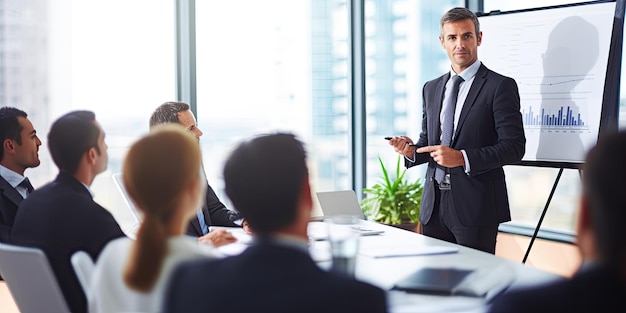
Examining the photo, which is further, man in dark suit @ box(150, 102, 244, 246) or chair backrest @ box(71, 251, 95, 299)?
man in dark suit @ box(150, 102, 244, 246)

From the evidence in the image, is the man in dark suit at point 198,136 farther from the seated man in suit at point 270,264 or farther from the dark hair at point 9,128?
the seated man in suit at point 270,264

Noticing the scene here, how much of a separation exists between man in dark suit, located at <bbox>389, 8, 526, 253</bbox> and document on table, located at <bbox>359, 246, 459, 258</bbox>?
769 mm

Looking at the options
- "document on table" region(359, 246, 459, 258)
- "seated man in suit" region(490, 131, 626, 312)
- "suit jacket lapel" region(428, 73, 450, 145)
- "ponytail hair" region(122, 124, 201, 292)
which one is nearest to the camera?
"seated man in suit" region(490, 131, 626, 312)

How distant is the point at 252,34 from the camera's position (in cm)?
568

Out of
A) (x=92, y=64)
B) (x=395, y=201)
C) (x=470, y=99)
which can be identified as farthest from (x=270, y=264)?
(x=395, y=201)

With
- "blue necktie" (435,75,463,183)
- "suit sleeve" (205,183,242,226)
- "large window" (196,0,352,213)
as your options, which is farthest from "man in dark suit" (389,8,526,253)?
"large window" (196,0,352,213)

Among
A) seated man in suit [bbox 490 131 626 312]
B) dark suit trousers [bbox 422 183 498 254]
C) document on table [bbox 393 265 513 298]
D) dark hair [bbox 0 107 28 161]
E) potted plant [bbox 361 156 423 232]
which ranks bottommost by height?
potted plant [bbox 361 156 423 232]

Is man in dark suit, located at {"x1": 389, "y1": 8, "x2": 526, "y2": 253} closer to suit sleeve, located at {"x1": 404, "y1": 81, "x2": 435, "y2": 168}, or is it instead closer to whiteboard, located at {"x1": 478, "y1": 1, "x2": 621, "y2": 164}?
suit sleeve, located at {"x1": 404, "y1": 81, "x2": 435, "y2": 168}

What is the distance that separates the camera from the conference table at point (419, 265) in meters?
1.84

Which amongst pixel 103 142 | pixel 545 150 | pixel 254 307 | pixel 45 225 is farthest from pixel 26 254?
pixel 545 150

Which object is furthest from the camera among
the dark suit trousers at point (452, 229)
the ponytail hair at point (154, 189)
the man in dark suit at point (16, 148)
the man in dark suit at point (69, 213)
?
the dark suit trousers at point (452, 229)

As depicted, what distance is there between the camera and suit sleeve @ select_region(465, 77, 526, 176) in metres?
3.28

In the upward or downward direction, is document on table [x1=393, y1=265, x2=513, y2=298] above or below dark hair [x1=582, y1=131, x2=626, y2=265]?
below

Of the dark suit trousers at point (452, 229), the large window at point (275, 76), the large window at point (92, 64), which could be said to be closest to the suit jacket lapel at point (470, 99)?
the dark suit trousers at point (452, 229)
